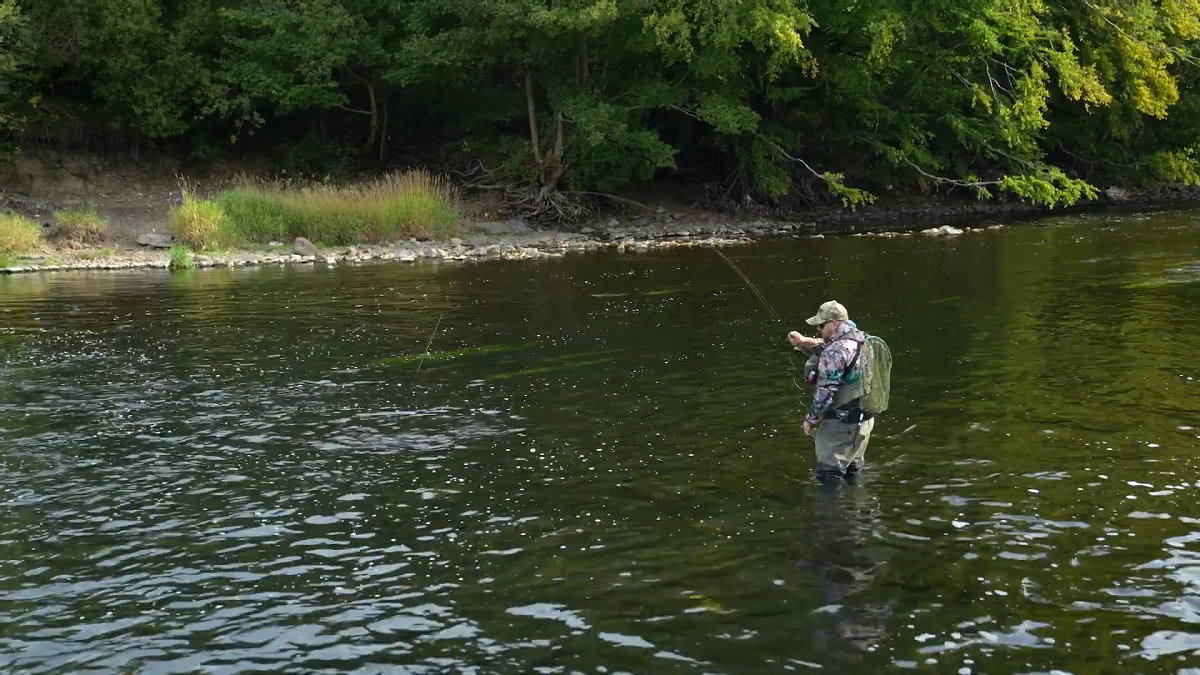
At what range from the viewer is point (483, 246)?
3394cm

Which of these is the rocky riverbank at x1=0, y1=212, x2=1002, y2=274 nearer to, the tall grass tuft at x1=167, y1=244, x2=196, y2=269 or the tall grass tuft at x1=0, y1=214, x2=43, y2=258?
the tall grass tuft at x1=167, y1=244, x2=196, y2=269

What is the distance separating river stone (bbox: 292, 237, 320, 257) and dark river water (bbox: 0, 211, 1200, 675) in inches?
468

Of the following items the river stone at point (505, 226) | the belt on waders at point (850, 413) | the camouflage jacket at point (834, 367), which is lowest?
the belt on waders at point (850, 413)

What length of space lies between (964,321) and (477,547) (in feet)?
37.7

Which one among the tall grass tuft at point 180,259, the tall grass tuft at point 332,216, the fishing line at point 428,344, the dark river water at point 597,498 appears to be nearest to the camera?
the dark river water at point 597,498

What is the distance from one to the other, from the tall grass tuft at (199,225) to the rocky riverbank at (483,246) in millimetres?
638

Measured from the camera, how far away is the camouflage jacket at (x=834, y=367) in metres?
10.2

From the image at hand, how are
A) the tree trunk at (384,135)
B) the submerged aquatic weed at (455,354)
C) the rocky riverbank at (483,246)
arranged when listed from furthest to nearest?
the tree trunk at (384,135), the rocky riverbank at (483,246), the submerged aquatic weed at (455,354)

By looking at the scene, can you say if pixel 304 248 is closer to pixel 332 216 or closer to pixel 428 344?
pixel 332 216

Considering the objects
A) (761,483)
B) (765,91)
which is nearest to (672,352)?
(761,483)

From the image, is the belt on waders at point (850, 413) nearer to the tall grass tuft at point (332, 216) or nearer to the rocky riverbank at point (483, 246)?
the rocky riverbank at point (483, 246)

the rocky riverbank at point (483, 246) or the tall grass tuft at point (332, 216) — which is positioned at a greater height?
the tall grass tuft at point (332, 216)

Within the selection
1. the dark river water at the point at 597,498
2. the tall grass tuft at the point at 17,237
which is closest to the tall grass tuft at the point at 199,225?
the tall grass tuft at the point at 17,237

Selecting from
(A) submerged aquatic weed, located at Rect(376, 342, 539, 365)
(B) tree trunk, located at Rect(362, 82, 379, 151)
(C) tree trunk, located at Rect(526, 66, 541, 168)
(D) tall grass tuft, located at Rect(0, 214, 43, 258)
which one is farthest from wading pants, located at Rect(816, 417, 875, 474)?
(B) tree trunk, located at Rect(362, 82, 379, 151)
